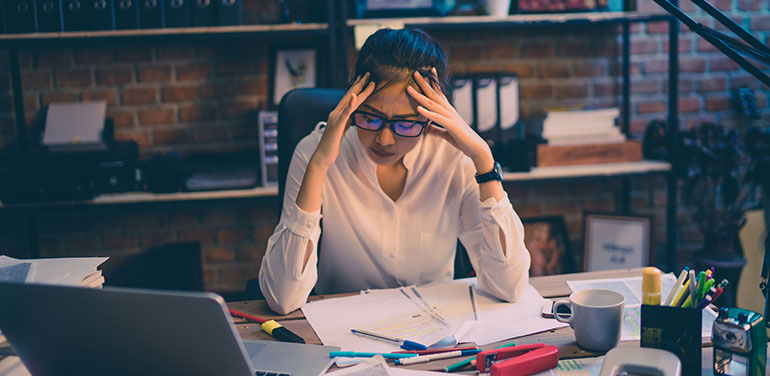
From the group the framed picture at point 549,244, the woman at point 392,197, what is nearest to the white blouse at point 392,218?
the woman at point 392,197

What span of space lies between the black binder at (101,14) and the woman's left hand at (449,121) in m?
1.36

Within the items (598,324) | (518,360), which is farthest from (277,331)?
(598,324)

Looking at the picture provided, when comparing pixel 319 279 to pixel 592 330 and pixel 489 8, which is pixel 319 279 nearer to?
pixel 592 330

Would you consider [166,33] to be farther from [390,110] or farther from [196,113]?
[390,110]

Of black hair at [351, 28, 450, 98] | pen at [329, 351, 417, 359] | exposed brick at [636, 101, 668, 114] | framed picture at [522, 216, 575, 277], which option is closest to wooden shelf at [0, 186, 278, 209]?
black hair at [351, 28, 450, 98]

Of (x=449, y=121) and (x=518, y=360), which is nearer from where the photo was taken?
(x=518, y=360)

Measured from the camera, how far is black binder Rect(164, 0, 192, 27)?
208 centimetres

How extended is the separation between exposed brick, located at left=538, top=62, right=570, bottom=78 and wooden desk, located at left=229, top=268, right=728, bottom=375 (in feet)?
4.90

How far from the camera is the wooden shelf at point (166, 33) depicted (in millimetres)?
2051

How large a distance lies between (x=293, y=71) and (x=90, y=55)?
32.9 inches

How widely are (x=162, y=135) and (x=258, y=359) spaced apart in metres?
1.79

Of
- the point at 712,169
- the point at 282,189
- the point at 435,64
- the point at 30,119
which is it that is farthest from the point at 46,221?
the point at 712,169

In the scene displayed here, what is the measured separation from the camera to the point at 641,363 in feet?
2.50

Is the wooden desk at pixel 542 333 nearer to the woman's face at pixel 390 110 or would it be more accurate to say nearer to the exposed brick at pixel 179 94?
the woman's face at pixel 390 110
